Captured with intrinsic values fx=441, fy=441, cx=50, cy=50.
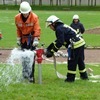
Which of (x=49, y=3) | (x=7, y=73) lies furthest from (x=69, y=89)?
(x=49, y=3)

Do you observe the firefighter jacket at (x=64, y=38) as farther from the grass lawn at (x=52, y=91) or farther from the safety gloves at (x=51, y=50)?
the grass lawn at (x=52, y=91)

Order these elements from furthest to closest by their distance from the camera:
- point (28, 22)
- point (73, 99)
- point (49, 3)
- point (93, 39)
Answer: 1. point (49, 3)
2. point (93, 39)
3. point (28, 22)
4. point (73, 99)

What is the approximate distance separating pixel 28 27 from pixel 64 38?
885mm

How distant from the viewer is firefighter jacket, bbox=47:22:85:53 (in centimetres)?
1009

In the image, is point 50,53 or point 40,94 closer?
point 40,94

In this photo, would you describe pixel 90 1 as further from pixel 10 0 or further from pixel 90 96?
pixel 90 96

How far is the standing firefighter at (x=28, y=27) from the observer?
10008mm

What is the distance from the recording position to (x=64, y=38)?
34.0 feet

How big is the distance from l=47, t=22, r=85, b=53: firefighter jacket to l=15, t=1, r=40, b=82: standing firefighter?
0.42 m

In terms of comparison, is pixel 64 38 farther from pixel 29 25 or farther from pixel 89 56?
pixel 89 56

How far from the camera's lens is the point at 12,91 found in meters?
8.98

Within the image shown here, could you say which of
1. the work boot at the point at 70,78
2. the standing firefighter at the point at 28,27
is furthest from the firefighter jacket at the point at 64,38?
the work boot at the point at 70,78

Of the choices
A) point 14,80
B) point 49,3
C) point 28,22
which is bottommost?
point 49,3

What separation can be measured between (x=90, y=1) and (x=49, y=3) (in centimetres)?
846
